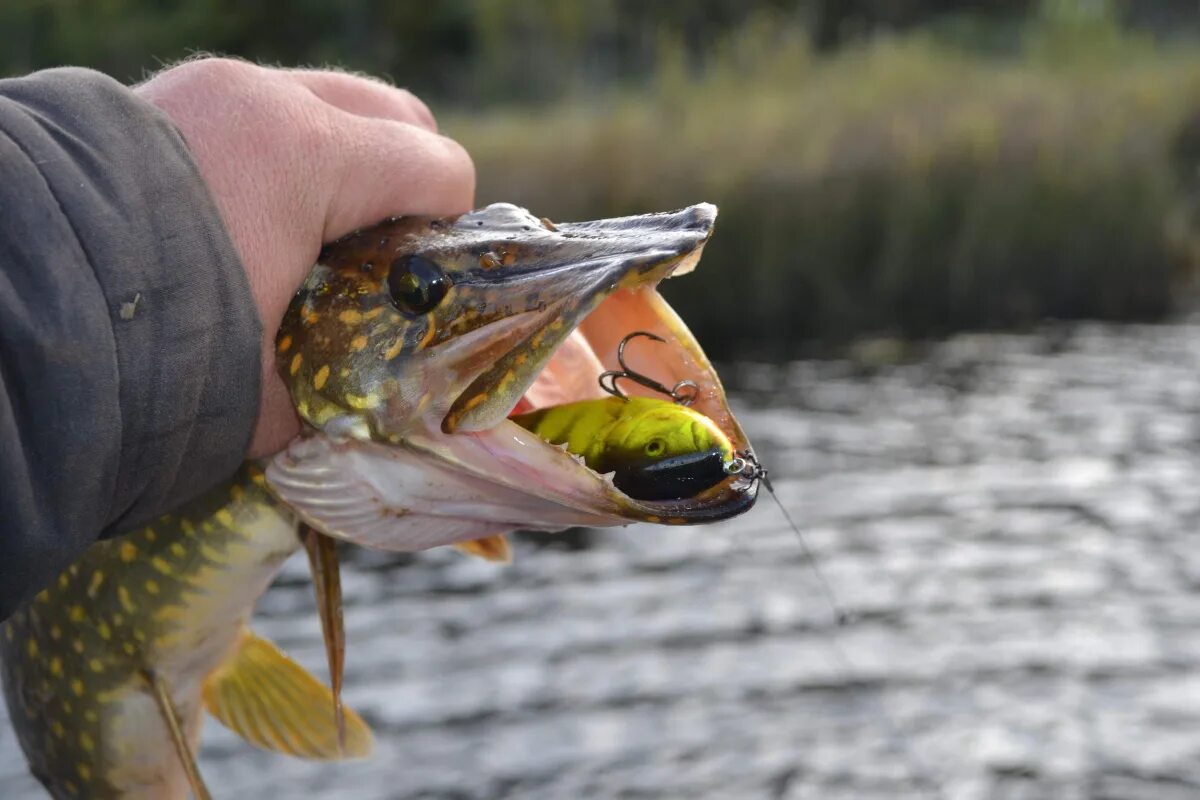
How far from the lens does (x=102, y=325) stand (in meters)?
1.52

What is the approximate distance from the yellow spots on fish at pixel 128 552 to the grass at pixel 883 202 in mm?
8216

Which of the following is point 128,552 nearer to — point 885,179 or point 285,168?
point 285,168

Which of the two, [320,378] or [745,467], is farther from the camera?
[320,378]

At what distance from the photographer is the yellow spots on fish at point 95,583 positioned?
227cm

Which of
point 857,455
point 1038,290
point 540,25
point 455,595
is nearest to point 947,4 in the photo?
point 540,25

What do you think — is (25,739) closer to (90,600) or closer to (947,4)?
(90,600)

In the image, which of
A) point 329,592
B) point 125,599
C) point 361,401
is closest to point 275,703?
point 125,599

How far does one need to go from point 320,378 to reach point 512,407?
30 cm

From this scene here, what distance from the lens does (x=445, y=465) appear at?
1801mm

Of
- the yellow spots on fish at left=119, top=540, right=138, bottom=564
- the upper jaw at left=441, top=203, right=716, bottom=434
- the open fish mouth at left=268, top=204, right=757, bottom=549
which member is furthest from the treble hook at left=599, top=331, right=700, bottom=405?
the yellow spots on fish at left=119, top=540, right=138, bottom=564

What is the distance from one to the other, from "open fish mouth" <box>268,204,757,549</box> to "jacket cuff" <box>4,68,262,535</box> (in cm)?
18

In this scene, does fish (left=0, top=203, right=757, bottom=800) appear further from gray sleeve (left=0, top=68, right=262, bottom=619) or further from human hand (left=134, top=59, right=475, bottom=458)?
gray sleeve (left=0, top=68, right=262, bottom=619)

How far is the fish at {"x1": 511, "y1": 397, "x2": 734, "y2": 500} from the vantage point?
65.9 inches

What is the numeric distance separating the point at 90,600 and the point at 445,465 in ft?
2.72
